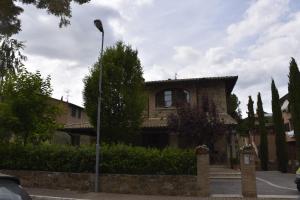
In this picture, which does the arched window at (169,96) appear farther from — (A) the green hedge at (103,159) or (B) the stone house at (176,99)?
(A) the green hedge at (103,159)

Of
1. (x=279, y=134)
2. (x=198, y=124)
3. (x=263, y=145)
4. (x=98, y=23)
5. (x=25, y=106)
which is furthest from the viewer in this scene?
(x=263, y=145)

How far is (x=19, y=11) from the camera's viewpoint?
13008mm

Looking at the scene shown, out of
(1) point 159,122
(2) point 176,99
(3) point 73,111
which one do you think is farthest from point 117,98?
(3) point 73,111

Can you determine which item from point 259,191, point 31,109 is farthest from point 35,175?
point 259,191

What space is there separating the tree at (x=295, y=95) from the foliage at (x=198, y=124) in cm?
916

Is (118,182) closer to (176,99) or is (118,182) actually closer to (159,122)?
(159,122)

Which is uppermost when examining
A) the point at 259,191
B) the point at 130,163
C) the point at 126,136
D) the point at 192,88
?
the point at 192,88

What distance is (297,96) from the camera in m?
28.0

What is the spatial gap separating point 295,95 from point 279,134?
14.7 feet

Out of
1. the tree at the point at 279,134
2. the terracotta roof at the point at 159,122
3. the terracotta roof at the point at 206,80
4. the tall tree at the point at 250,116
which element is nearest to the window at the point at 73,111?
the terracotta roof at the point at 206,80

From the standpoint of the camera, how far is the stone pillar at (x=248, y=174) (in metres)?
14.9

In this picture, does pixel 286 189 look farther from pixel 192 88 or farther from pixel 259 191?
pixel 192 88

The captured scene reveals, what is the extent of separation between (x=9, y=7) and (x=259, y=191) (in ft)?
43.1

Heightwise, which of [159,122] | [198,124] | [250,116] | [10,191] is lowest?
[10,191]
